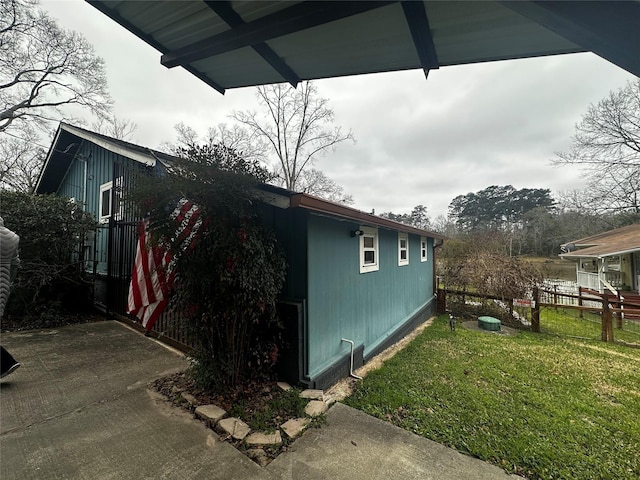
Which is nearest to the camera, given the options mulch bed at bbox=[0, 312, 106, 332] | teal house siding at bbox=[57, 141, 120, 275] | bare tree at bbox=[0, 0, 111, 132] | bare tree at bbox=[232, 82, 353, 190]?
mulch bed at bbox=[0, 312, 106, 332]

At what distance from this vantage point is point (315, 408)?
9.52 feet

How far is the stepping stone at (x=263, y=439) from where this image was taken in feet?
7.67

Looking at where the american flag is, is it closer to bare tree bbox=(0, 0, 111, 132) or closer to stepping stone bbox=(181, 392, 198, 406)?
stepping stone bbox=(181, 392, 198, 406)

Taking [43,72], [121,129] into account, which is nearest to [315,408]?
[43,72]

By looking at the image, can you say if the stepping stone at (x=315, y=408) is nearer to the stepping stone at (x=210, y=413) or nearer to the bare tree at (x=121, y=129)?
the stepping stone at (x=210, y=413)

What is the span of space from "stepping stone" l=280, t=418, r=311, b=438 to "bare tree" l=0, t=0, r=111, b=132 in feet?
49.0

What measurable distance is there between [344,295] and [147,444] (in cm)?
277

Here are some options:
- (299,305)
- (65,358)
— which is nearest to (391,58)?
(299,305)

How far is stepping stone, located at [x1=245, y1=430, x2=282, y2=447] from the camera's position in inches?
92.0

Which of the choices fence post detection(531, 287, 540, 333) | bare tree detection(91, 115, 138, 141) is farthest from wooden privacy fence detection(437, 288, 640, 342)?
bare tree detection(91, 115, 138, 141)

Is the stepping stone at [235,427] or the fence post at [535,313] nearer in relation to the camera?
the stepping stone at [235,427]

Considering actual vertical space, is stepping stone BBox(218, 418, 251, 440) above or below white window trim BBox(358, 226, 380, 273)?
below

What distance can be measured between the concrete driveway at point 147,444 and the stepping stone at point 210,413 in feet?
0.27

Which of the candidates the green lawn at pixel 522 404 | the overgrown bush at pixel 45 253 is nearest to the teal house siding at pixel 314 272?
the overgrown bush at pixel 45 253
